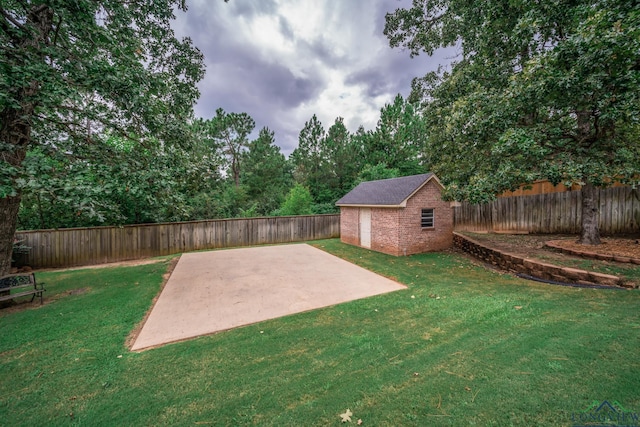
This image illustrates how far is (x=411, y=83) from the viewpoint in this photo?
12883 mm

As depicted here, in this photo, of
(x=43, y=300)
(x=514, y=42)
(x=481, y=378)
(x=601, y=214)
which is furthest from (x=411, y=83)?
(x=43, y=300)

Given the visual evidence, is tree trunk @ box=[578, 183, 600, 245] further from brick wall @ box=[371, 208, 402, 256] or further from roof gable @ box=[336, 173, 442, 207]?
brick wall @ box=[371, 208, 402, 256]

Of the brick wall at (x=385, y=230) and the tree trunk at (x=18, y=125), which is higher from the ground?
the tree trunk at (x=18, y=125)

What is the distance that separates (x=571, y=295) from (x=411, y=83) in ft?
38.3

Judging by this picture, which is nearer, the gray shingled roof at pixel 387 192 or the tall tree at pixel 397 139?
the gray shingled roof at pixel 387 192

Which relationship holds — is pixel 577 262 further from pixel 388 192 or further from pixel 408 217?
→ pixel 388 192

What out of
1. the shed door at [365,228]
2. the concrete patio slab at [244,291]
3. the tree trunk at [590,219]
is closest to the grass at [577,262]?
the tree trunk at [590,219]

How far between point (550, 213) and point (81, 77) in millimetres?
15289

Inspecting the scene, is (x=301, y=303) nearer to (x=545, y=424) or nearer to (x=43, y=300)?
(x=545, y=424)

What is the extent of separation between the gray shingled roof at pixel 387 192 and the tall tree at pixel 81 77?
799cm

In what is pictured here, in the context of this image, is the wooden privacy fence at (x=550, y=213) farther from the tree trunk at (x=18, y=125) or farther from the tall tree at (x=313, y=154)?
the tree trunk at (x=18, y=125)

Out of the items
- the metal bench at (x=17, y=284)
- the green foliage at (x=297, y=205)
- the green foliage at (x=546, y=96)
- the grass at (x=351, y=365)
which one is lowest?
the grass at (x=351, y=365)

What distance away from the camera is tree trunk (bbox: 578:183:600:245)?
7.30m

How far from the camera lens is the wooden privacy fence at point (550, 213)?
8.26 m
